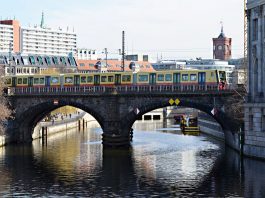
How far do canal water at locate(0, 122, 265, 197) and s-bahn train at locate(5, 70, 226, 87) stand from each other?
12.2 meters

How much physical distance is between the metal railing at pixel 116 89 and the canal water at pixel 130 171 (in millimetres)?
10491

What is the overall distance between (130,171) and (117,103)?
32032 millimetres

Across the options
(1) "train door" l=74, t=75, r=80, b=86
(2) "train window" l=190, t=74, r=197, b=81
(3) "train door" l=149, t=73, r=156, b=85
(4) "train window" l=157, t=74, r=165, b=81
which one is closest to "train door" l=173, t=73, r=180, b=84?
(4) "train window" l=157, t=74, r=165, b=81

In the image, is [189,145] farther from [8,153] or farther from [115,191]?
[115,191]

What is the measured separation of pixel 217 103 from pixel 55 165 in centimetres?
3227

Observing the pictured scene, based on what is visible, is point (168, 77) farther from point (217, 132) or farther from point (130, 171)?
point (130, 171)

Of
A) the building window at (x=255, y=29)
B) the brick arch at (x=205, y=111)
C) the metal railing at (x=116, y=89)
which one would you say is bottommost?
the brick arch at (x=205, y=111)

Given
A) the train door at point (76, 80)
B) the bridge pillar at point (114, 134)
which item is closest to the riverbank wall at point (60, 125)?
the train door at point (76, 80)

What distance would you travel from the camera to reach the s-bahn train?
112 m

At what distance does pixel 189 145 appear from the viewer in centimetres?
12312

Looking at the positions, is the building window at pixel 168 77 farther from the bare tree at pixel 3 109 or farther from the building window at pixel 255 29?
the bare tree at pixel 3 109

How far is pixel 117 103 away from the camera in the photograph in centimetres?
11844

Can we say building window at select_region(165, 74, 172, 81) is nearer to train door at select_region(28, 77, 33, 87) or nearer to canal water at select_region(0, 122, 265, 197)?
canal water at select_region(0, 122, 265, 197)

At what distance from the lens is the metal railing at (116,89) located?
366 feet
